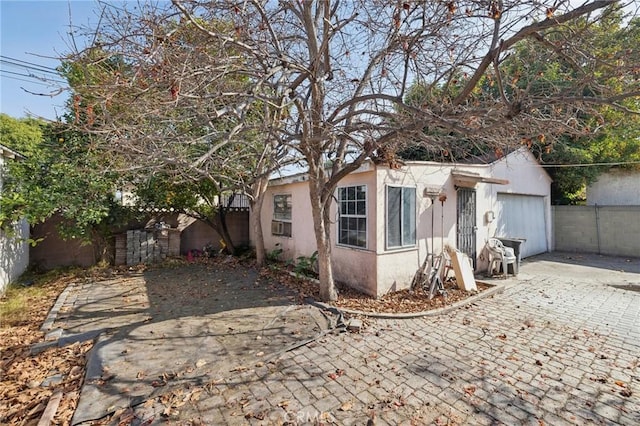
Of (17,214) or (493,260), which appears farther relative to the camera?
(493,260)

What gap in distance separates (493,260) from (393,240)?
3831 millimetres

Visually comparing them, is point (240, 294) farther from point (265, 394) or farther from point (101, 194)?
point (101, 194)

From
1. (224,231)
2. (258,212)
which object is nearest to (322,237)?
(258,212)

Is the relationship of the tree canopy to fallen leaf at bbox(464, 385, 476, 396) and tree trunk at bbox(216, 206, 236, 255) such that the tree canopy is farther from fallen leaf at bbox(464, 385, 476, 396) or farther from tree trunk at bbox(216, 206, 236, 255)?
fallen leaf at bbox(464, 385, 476, 396)

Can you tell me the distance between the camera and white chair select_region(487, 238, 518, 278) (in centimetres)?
828

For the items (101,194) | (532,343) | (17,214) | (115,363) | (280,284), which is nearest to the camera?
(115,363)

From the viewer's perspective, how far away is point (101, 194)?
818cm

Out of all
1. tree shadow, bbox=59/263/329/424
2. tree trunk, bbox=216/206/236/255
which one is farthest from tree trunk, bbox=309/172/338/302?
tree trunk, bbox=216/206/236/255

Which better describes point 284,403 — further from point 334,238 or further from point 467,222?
point 467,222

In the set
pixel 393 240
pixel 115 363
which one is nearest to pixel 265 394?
pixel 115 363

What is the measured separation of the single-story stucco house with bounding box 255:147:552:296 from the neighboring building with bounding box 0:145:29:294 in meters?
6.83

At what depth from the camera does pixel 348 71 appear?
630 centimetres

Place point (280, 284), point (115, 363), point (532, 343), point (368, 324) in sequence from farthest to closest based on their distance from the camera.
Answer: point (280, 284)
point (368, 324)
point (532, 343)
point (115, 363)

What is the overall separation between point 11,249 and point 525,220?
15961mm
